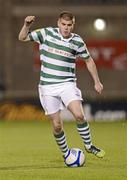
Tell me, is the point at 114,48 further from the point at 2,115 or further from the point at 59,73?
the point at 59,73

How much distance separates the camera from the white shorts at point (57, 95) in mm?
11805

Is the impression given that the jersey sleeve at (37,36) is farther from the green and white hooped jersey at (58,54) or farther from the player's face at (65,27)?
the player's face at (65,27)

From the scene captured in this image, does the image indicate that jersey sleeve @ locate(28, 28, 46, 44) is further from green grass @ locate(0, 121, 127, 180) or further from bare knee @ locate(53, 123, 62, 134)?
green grass @ locate(0, 121, 127, 180)

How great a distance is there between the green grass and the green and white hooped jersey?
1.26 meters

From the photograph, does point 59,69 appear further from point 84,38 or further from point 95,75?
point 84,38

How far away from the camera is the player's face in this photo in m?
11.6

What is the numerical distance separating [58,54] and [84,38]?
22.5 metres

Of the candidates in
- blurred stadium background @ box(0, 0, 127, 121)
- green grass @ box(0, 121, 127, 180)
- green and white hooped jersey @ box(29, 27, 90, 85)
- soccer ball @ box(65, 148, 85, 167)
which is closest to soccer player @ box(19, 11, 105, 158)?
green and white hooped jersey @ box(29, 27, 90, 85)

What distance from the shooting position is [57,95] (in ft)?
39.0

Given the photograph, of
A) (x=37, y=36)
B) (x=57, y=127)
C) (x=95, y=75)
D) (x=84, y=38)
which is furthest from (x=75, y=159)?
(x=84, y=38)

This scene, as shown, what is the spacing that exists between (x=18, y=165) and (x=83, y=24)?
896 inches

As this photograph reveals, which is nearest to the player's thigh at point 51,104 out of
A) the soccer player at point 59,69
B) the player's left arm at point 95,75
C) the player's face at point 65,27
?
the soccer player at point 59,69

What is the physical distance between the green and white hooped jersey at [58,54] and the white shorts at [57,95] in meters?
0.07

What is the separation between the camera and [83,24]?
34.6m
